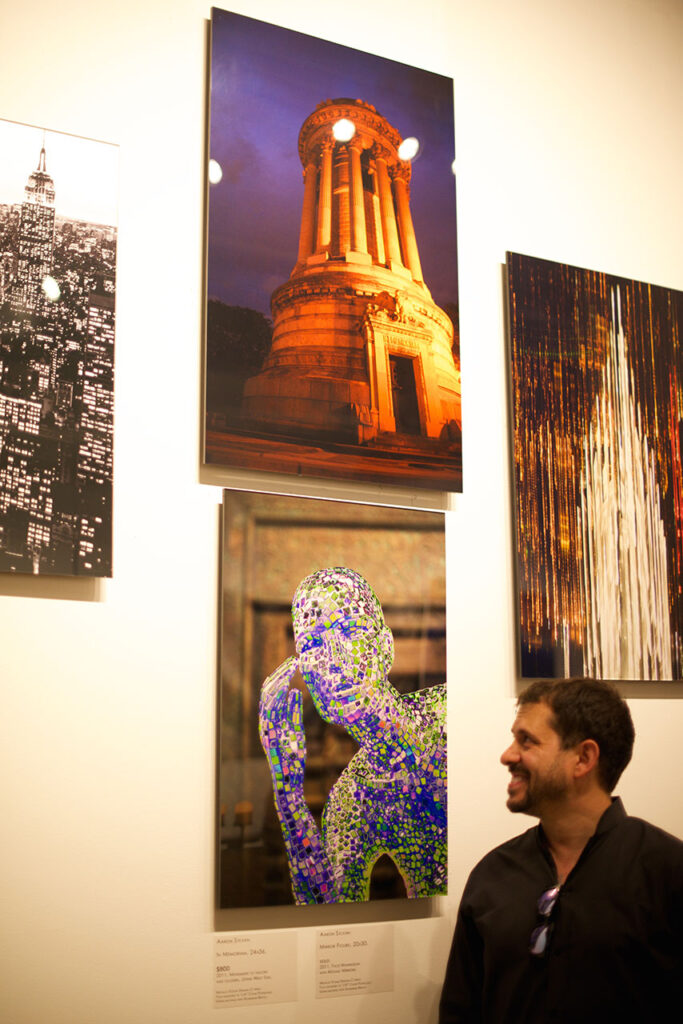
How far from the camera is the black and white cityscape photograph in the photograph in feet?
6.55

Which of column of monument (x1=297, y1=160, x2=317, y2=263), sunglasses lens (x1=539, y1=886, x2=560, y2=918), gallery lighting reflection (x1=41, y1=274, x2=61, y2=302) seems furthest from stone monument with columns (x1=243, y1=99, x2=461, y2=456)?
sunglasses lens (x1=539, y1=886, x2=560, y2=918)

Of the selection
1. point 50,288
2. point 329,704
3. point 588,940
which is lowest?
point 588,940

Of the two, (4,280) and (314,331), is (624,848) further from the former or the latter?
(4,280)

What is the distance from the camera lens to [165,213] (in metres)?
2.25

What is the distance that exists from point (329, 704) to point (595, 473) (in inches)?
36.1

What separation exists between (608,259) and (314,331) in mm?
943

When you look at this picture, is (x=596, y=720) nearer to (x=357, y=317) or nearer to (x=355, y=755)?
(x=355, y=755)

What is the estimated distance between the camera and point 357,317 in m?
2.39

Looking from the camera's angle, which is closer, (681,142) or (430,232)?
(430,232)

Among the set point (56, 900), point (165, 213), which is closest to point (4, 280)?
point (165, 213)

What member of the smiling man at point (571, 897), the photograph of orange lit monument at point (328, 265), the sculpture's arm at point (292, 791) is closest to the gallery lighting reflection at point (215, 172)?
the photograph of orange lit monument at point (328, 265)

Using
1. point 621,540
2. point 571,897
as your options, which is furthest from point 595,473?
point 571,897

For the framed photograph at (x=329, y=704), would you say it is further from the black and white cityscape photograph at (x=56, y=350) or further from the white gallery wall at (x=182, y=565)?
the black and white cityscape photograph at (x=56, y=350)

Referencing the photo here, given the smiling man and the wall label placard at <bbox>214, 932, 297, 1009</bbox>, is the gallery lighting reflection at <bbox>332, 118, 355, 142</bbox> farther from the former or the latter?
the wall label placard at <bbox>214, 932, 297, 1009</bbox>
